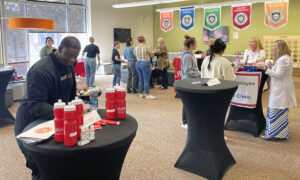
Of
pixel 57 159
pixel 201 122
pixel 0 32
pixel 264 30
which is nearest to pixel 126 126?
pixel 57 159

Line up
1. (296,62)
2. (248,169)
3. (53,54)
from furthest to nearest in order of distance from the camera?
(296,62), (248,169), (53,54)

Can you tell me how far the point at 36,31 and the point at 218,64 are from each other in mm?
8002

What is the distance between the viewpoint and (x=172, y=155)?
137 inches

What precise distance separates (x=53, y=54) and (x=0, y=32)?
7.43 metres

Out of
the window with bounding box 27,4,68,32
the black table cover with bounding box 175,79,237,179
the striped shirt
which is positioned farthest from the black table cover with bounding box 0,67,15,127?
the window with bounding box 27,4,68,32

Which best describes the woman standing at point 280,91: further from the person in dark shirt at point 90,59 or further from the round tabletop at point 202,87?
the person in dark shirt at point 90,59

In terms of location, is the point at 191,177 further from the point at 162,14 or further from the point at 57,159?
the point at 162,14

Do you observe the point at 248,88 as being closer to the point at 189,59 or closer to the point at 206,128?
the point at 189,59

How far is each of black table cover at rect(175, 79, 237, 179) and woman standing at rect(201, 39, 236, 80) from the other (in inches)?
20.0

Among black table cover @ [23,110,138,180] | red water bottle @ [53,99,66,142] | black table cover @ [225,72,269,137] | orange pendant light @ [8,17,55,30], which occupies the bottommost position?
black table cover @ [225,72,269,137]

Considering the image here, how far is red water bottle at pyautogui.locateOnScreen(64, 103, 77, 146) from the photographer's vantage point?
1525 millimetres

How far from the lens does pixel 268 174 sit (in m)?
3.00

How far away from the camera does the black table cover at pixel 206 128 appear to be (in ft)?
8.95

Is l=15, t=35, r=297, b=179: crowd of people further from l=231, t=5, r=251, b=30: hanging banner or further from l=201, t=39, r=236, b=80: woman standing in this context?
l=231, t=5, r=251, b=30: hanging banner
